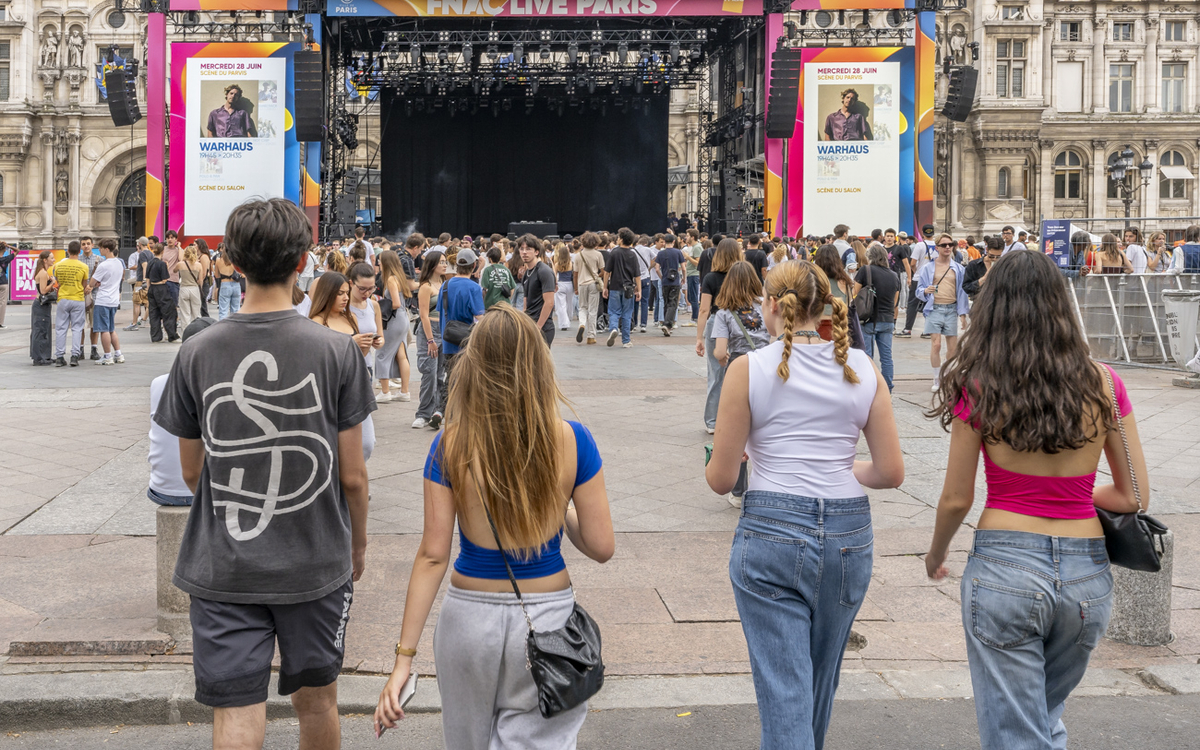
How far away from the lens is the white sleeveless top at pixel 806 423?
3.23m

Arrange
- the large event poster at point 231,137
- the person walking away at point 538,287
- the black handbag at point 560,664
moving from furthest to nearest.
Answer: the large event poster at point 231,137
the person walking away at point 538,287
the black handbag at point 560,664

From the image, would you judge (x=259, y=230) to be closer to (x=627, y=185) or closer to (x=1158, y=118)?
(x=627, y=185)

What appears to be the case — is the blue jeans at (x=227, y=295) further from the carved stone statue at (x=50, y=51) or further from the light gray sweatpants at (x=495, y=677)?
the carved stone statue at (x=50, y=51)

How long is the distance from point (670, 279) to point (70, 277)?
9194 mm

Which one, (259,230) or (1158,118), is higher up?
(1158,118)

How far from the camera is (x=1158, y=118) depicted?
48844 millimetres

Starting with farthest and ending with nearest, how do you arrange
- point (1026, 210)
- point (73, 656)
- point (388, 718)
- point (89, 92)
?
point (1026, 210), point (89, 92), point (73, 656), point (388, 718)

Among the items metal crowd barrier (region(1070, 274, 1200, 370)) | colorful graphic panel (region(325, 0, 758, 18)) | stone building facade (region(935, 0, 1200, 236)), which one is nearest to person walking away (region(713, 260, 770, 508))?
metal crowd barrier (region(1070, 274, 1200, 370))

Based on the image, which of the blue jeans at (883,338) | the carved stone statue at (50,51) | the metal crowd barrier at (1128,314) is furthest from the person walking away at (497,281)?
the carved stone statue at (50,51)

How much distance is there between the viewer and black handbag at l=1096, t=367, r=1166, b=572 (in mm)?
3029

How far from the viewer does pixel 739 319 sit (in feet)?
25.5

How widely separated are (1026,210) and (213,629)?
49621 millimetres

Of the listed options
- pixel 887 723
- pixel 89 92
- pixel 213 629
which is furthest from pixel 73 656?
pixel 89 92

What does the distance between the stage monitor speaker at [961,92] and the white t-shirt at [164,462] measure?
24976mm
